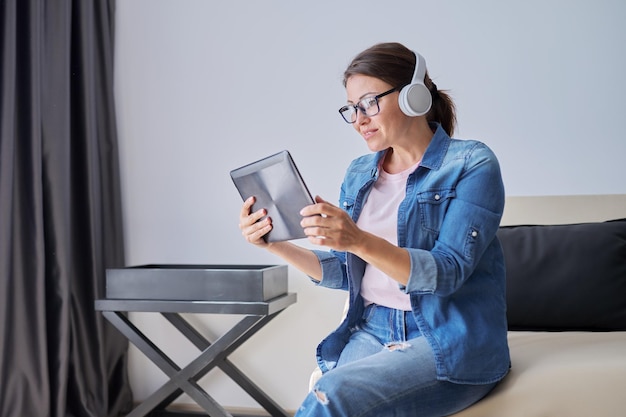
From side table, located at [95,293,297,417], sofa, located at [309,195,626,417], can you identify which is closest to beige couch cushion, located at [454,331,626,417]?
sofa, located at [309,195,626,417]

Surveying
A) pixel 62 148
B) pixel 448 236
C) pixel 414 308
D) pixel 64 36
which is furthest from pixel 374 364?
pixel 64 36

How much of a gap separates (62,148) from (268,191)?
3.92 ft

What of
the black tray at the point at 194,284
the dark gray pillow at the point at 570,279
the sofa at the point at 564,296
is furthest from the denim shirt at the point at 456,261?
the black tray at the point at 194,284

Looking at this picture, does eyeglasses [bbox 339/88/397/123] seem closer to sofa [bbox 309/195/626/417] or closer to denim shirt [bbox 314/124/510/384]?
denim shirt [bbox 314/124/510/384]

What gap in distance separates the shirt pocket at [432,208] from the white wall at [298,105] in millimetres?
976

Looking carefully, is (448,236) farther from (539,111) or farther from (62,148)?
(62,148)

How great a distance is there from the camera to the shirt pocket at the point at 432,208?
1.35 meters

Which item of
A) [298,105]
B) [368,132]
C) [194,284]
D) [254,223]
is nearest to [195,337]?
[194,284]

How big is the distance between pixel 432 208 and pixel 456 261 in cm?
14

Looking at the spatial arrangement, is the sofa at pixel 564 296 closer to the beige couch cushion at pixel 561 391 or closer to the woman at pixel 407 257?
the beige couch cushion at pixel 561 391

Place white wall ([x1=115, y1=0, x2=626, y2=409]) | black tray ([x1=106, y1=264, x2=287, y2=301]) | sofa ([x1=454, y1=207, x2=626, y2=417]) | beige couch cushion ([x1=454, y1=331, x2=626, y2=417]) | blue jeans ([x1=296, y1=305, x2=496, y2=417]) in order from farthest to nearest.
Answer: white wall ([x1=115, y1=0, x2=626, y2=409]) < black tray ([x1=106, y1=264, x2=287, y2=301]) < sofa ([x1=454, y1=207, x2=626, y2=417]) < beige couch cushion ([x1=454, y1=331, x2=626, y2=417]) < blue jeans ([x1=296, y1=305, x2=496, y2=417])

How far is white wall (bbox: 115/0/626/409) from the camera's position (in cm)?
218

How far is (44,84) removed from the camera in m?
2.25

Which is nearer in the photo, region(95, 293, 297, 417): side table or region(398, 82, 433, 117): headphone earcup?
region(398, 82, 433, 117): headphone earcup
